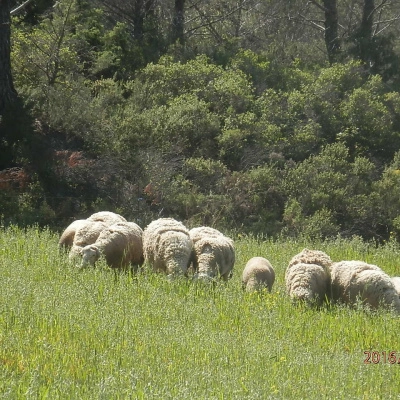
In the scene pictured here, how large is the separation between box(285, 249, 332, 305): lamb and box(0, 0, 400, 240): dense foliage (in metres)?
8.84

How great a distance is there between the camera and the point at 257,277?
10734mm

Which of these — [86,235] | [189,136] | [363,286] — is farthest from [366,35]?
[363,286]

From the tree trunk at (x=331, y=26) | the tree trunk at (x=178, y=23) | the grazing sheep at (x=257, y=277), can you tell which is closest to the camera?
the grazing sheep at (x=257, y=277)

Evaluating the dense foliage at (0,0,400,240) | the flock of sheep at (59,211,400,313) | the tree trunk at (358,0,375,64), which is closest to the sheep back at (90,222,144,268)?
the flock of sheep at (59,211,400,313)

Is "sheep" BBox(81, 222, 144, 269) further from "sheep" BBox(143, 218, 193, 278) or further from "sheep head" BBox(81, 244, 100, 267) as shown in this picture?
"sheep" BBox(143, 218, 193, 278)

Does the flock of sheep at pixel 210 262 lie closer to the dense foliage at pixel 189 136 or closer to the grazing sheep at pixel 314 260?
the grazing sheep at pixel 314 260

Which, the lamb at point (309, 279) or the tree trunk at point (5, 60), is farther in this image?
the tree trunk at point (5, 60)

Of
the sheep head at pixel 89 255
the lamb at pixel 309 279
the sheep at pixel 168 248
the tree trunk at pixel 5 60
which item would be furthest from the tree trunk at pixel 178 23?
the lamb at pixel 309 279

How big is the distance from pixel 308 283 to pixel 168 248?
70.2 inches

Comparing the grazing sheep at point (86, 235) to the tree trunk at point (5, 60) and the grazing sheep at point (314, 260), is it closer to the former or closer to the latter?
the grazing sheep at point (314, 260)

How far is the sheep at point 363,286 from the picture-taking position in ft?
32.5

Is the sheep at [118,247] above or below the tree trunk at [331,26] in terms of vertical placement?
below
